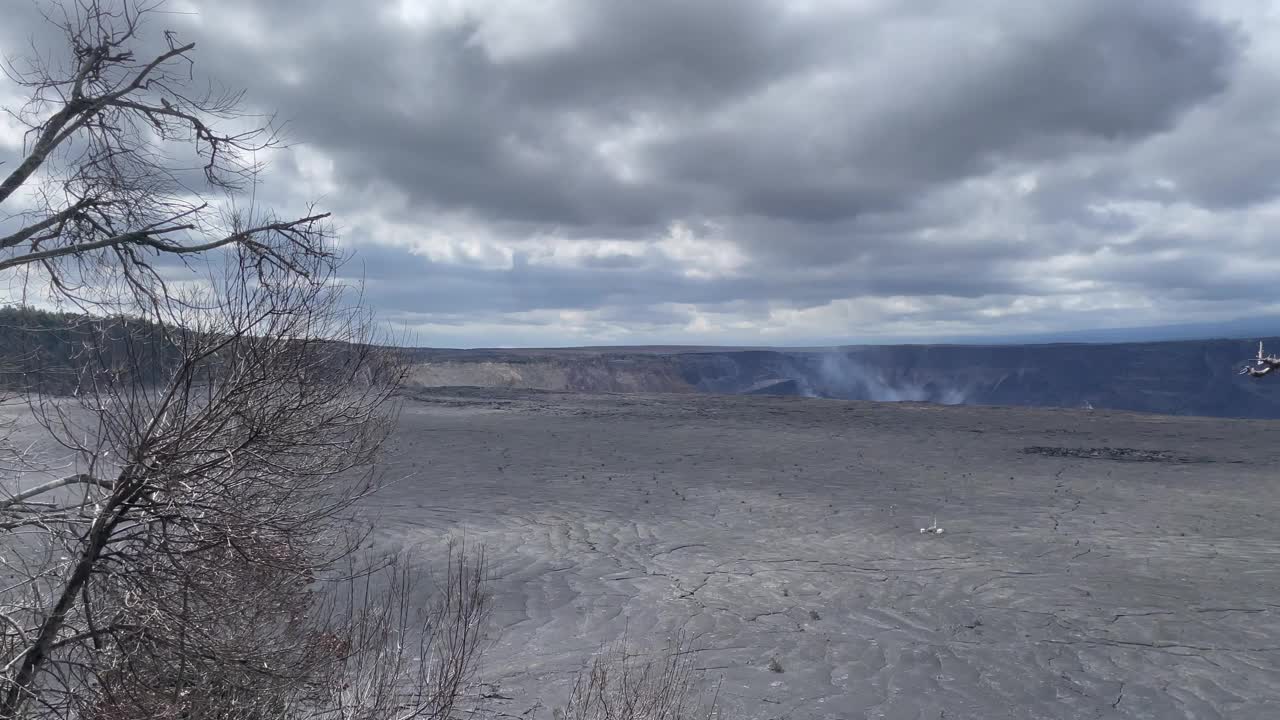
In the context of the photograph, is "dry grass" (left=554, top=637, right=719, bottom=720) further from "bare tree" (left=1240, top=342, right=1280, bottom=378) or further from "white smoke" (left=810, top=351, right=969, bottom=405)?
"white smoke" (left=810, top=351, right=969, bottom=405)

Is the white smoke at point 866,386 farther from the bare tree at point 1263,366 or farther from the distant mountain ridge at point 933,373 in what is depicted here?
the bare tree at point 1263,366

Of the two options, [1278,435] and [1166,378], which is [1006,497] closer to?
[1278,435]

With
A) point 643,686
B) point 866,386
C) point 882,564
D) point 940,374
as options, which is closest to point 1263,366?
point 643,686

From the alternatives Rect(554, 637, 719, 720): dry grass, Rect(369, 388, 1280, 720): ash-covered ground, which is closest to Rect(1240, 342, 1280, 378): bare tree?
Rect(554, 637, 719, 720): dry grass

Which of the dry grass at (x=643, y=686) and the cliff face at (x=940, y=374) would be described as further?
the cliff face at (x=940, y=374)

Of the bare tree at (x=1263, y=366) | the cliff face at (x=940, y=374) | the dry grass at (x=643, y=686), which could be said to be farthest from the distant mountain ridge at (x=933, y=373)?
the bare tree at (x=1263, y=366)

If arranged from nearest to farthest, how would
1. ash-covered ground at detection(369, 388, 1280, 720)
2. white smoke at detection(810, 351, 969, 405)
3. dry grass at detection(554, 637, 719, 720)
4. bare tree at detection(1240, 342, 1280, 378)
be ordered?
bare tree at detection(1240, 342, 1280, 378)
dry grass at detection(554, 637, 719, 720)
ash-covered ground at detection(369, 388, 1280, 720)
white smoke at detection(810, 351, 969, 405)
